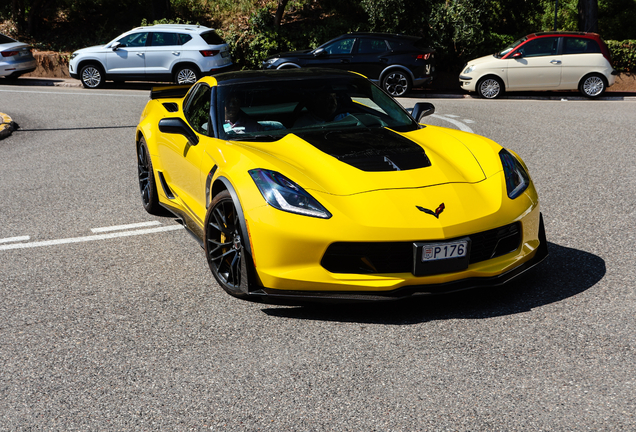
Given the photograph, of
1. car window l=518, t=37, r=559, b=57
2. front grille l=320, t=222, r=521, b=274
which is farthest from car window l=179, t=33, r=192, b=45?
front grille l=320, t=222, r=521, b=274

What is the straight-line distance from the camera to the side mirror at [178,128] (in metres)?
5.06

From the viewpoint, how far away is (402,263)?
3787mm

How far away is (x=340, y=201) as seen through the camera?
12.6ft

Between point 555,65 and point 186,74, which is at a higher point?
point 555,65

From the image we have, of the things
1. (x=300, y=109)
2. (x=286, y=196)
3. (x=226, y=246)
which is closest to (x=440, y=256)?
(x=286, y=196)

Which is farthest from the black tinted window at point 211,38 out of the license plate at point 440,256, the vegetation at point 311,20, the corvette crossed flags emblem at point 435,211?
the license plate at point 440,256

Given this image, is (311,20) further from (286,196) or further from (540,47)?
(286,196)

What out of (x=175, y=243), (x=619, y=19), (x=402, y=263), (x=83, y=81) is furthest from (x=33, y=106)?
Answer: (x=619, y=19)

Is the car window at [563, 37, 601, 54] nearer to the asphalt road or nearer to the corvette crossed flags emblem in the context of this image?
the asphalt road

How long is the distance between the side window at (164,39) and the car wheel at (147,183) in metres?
12.7

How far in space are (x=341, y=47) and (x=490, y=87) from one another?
388cm

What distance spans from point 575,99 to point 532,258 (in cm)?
1381

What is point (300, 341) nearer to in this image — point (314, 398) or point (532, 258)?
point (314, 398)

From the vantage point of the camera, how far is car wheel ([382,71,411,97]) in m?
16.9
